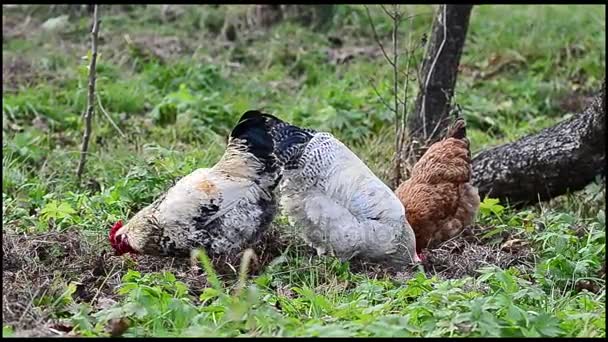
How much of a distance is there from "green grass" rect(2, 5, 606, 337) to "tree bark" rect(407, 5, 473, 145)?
400 mm

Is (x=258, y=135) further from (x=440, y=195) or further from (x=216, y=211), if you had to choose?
(x=440, y=195)

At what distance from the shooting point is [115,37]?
34.7 ft

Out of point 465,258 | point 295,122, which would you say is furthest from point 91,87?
point 465,258

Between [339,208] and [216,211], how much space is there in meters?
0.64

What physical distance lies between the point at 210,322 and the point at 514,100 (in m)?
6.46

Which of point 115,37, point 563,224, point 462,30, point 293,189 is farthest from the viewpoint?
point 115,37

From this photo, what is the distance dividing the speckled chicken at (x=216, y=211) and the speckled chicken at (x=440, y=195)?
91 cm

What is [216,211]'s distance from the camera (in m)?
4.73

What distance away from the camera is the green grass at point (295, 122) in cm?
356

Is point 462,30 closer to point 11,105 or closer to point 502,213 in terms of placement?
point 502,213

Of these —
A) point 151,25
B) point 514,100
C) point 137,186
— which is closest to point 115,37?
point 151,25

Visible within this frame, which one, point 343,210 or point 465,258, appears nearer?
point 343,210

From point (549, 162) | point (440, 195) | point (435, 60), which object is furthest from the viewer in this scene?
point (435, 60)

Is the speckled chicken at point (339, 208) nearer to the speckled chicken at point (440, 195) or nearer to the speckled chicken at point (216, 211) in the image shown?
the speckled chicken at point (216, 211)
